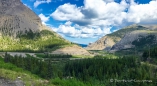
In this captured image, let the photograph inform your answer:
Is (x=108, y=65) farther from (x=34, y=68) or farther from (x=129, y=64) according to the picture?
(x=34, y=68)

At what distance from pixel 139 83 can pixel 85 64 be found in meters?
150

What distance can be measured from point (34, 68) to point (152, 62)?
112330 millimetres

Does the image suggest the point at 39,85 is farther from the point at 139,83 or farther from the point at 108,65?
the point at 108,65

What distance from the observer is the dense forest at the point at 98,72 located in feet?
63.6

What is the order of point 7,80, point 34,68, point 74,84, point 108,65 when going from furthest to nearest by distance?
point 108,65, point 34,68, point 7,80, point 74,84

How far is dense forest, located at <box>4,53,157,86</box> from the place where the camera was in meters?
19.4

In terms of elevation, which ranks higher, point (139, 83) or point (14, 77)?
point (14, 77)

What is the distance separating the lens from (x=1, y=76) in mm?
17125

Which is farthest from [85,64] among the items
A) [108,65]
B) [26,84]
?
[26,84]

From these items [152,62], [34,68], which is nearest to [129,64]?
[152,62]

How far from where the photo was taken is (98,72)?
128m

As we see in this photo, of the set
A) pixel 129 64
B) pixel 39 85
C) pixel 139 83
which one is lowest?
pixel 129 64

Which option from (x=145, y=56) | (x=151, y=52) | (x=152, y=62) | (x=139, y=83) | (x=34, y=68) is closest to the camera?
(x=139, y=83)

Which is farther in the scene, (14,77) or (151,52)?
(151,52)
